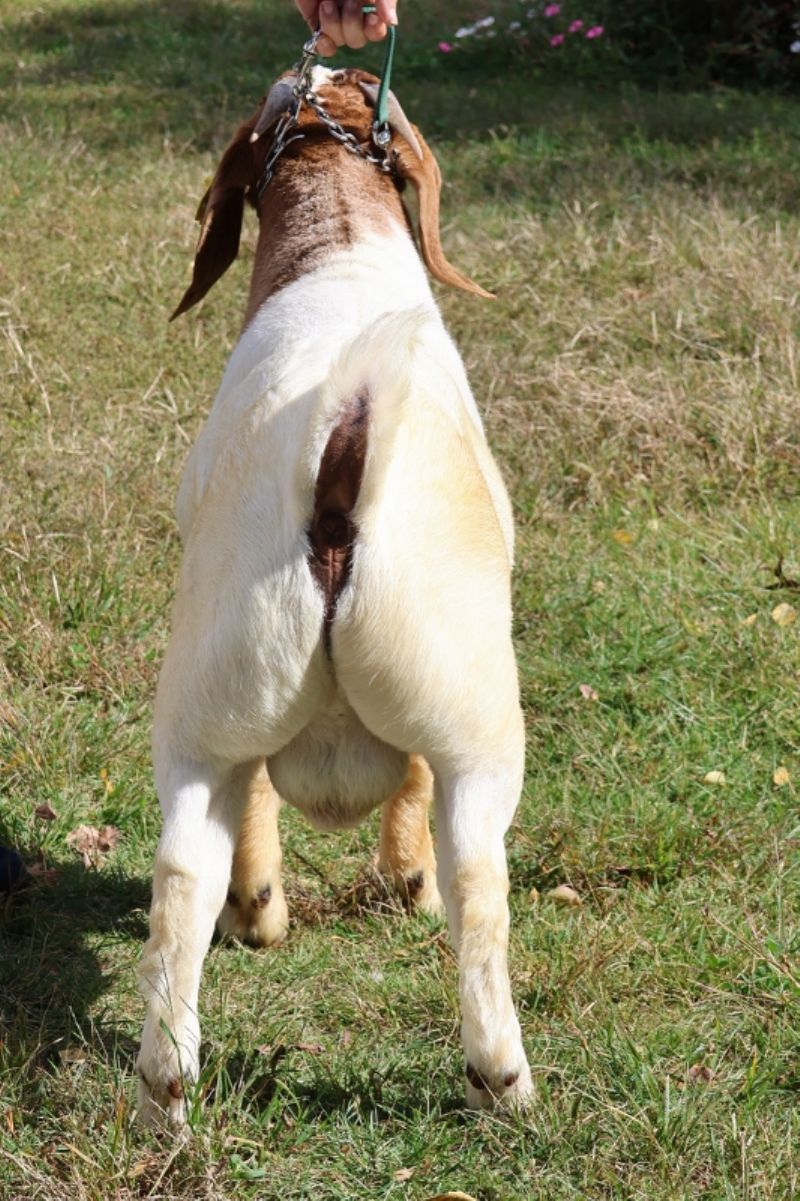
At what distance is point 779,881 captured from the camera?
364cm

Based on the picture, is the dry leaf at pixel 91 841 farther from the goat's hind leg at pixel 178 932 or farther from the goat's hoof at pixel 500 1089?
the goat's hoof at pixel 500 1089

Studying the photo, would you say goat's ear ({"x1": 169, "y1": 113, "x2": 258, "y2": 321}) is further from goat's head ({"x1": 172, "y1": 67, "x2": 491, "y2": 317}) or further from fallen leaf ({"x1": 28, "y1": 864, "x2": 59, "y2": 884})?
fallen leaf ({"x1": 28, "y1": 864, "x2": 59, "y2": 884})

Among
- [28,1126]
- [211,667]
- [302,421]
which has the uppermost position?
[302,421]

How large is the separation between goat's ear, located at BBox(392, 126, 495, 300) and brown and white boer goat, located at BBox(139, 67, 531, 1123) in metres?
0.57

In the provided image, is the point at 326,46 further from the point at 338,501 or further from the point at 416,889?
the point at 416,889

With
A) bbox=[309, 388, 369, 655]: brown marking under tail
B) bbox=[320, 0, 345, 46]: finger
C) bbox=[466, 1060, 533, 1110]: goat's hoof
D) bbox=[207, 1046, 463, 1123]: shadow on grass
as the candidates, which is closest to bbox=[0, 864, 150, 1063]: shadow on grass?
bbox=[207, 1046, 463, 1123]: shadow on grass

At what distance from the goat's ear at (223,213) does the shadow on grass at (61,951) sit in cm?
138

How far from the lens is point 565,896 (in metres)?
3.73

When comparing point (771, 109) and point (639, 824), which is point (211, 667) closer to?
point (639, 824)

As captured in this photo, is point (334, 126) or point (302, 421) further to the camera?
point (334, 126)

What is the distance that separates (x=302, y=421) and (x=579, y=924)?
1.50 meters

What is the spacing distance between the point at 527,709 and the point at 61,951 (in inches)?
61.3

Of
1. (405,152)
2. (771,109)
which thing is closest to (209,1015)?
(405,152)

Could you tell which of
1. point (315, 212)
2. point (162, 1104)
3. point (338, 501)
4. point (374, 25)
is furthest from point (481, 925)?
point (374, 25)
